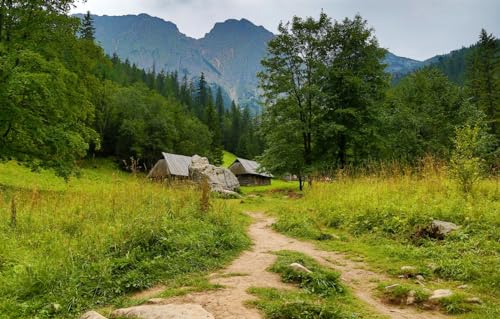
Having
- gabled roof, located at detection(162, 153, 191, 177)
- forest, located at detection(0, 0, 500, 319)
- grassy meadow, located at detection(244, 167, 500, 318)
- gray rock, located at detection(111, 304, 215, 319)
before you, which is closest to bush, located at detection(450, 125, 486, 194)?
forest, located at detection(0, 0, 500, 319)

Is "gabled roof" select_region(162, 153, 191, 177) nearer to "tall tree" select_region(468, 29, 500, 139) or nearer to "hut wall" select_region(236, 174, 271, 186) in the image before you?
"hut wall" select_region(236, 174, 271, 186)

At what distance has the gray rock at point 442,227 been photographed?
24.6 feet

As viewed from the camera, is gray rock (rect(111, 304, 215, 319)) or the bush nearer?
gray rock (rect(111, 304, 215, 319))

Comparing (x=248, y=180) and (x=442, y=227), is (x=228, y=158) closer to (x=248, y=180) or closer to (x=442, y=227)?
(x=248, y=180)

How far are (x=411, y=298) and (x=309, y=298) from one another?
54.8 inches

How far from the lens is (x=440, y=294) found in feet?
15.7

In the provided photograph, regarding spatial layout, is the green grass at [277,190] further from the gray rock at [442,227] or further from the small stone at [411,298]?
the small stone at [411,298]

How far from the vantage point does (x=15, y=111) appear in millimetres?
16219

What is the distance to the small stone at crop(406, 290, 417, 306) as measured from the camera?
475 centimetres

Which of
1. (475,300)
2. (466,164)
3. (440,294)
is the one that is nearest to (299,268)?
(440,294)

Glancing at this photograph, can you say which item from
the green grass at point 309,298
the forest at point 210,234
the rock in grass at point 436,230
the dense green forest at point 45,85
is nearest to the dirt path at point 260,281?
the forest at point 210,234

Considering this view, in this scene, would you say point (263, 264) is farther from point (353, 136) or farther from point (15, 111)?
point (353, 136)

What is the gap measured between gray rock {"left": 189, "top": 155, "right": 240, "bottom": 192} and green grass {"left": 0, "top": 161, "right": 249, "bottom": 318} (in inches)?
639

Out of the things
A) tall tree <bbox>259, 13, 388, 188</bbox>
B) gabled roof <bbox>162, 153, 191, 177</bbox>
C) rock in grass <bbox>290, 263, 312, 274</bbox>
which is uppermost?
tall tree <bbox>259, 13, 388, 188</bbox>
